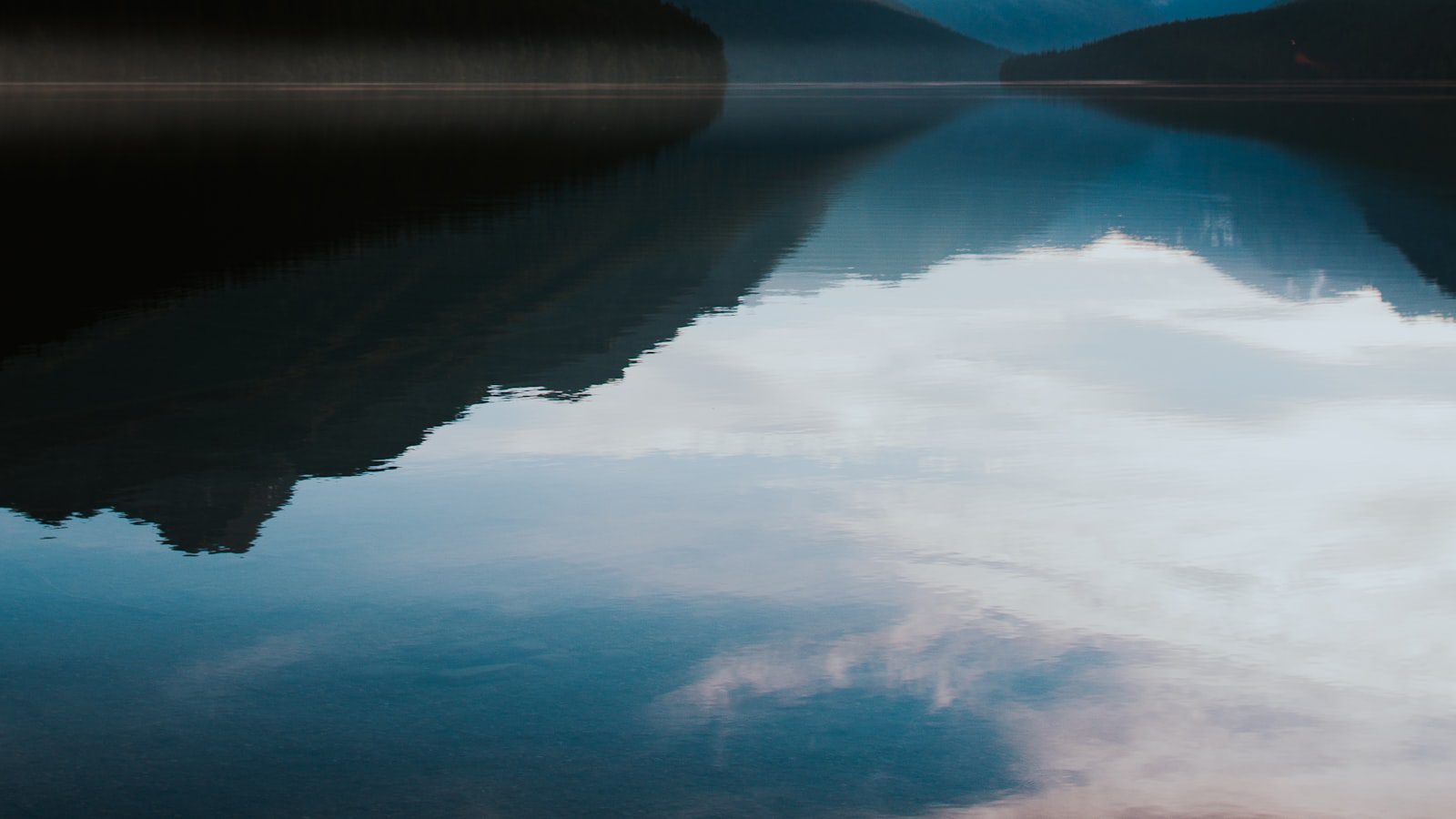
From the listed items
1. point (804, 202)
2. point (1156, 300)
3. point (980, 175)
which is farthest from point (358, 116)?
point (1156, 300)

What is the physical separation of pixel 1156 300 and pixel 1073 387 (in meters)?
5.29

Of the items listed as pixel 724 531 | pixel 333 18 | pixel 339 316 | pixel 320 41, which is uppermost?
pixel 333 18

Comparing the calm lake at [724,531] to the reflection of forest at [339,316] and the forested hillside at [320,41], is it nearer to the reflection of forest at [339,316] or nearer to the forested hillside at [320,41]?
the reflection of forest at [339,316]

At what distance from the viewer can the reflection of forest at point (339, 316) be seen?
1047cm

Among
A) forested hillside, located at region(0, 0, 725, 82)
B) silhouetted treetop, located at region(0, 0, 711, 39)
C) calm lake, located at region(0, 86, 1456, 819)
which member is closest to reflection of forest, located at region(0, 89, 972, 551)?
calm lake, located at region(0, 86, 1456, 819)

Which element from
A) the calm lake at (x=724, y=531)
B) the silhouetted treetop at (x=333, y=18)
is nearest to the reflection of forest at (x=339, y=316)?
the calm lake at (x=724, y=531)

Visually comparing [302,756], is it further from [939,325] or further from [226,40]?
[226,40]

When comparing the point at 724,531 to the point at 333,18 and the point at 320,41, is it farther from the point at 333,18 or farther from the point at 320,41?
the point at 333,18

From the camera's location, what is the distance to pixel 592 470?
10281 mm

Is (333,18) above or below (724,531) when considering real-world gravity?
above

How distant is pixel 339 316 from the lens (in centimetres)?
1614

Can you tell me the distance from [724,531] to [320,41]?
18155 centimetres

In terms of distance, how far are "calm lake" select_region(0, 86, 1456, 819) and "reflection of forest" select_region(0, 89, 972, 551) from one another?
72mm

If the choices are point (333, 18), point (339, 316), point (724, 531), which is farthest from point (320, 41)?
point (724, 531)
